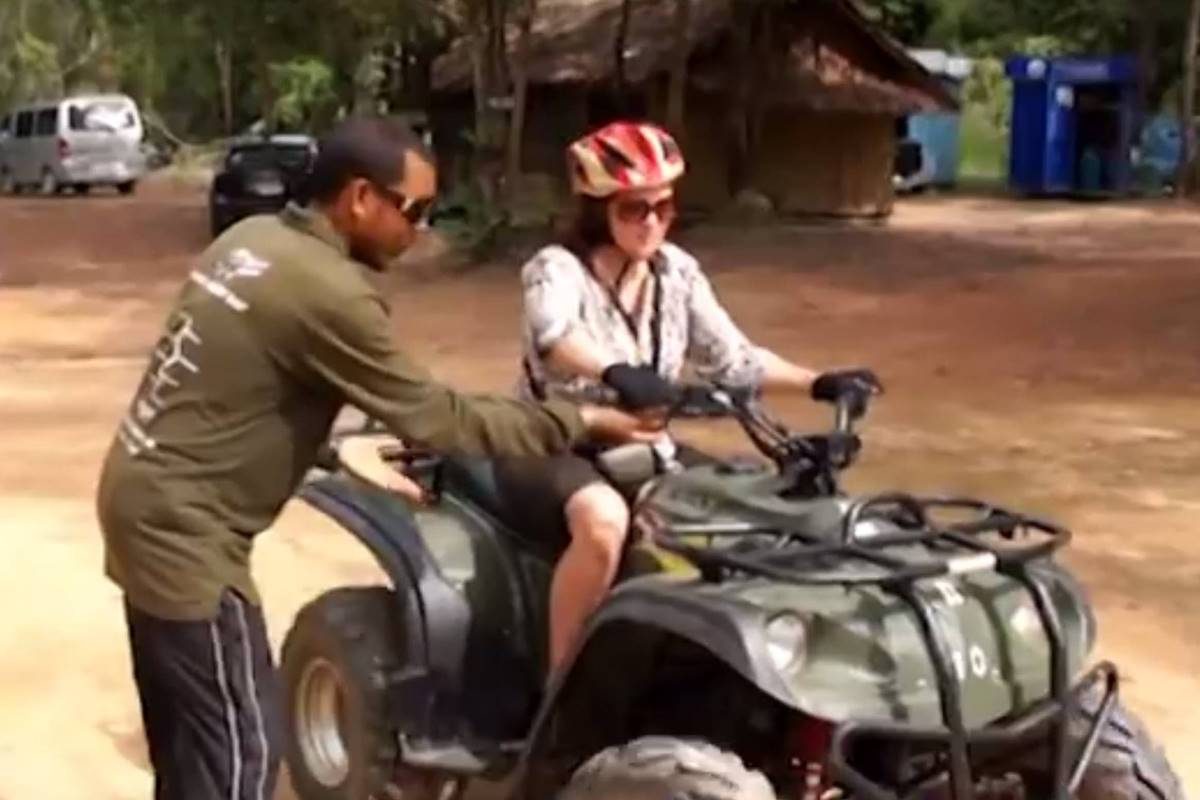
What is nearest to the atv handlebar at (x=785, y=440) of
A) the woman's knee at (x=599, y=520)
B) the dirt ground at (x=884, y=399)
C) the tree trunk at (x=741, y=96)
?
the woman's knee at (x=599, y=520)

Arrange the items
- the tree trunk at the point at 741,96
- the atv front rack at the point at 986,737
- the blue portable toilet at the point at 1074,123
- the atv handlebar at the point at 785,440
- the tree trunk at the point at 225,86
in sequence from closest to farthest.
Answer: the atv front rack at the point at 986,737 → the atv handlebar at the point at 785,440 → the tree trunk at the point at 741,96 → the blue portable toilet at the point at 1074,123 → the tree trunk at the point at 225,86

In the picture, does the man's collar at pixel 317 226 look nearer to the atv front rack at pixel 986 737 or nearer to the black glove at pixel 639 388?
the black glove at pixel 639 388

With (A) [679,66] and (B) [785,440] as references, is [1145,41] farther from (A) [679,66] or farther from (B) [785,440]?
(B) [785,440]

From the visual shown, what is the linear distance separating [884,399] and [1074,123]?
2751 cm

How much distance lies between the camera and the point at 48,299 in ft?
81.3

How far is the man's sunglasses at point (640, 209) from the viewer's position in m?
5.22

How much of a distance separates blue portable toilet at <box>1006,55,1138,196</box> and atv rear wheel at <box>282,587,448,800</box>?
117 feet

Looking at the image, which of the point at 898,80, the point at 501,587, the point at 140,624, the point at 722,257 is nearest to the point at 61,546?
the point at 501,587

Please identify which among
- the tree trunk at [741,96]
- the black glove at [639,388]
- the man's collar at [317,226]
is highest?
the man's collar at [317,226]

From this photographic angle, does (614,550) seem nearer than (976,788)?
No

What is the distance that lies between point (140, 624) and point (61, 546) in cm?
534

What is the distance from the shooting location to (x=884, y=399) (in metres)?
15.0

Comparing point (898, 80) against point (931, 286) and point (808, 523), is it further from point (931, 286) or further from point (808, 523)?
point (808, 523)

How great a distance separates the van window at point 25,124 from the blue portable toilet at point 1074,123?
60.4 ft
